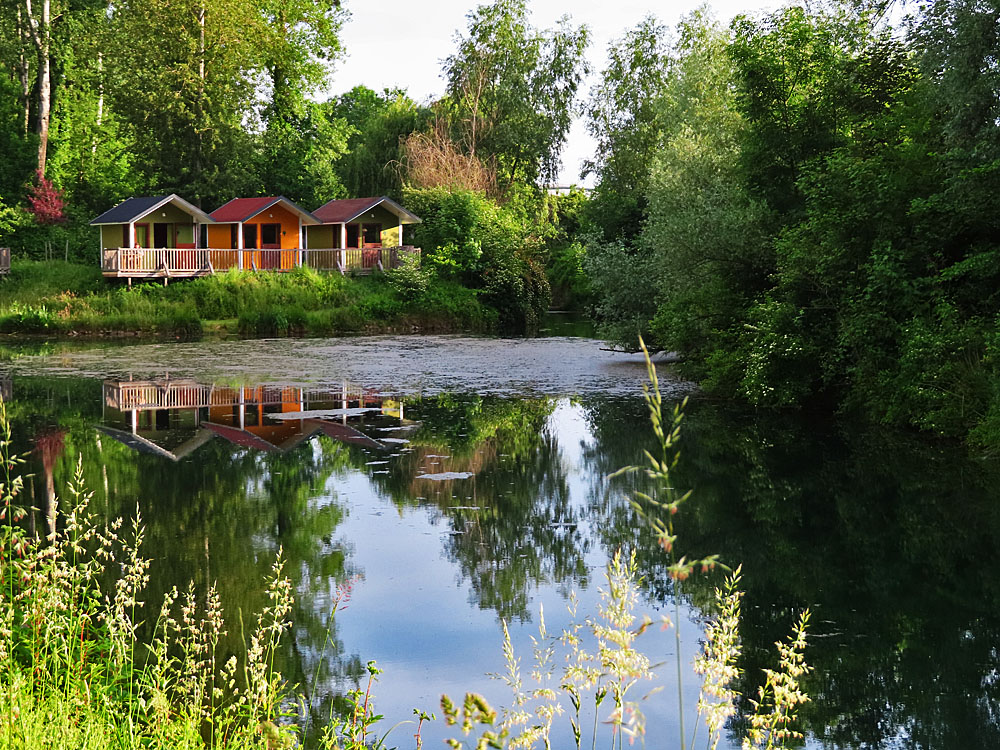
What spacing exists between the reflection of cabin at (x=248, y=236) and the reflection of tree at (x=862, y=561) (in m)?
32.7

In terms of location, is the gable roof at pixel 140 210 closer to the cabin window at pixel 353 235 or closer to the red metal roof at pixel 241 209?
the red metal roof at pixel 241 209

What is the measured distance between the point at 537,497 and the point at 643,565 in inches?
110

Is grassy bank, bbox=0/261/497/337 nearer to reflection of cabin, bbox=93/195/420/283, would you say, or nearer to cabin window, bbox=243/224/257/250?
reflection of cabin, bbox=93/195/420/283

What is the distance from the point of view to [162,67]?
5225 cm

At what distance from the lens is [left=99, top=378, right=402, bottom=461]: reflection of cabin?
15.5 metres

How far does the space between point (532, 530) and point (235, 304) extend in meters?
32.0

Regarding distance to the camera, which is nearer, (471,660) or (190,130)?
(471,660)

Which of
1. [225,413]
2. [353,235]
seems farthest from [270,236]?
[225,413]

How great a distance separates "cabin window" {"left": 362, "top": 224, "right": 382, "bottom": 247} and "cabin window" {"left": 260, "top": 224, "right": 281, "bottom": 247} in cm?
407

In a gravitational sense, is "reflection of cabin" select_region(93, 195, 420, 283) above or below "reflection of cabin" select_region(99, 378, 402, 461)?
above

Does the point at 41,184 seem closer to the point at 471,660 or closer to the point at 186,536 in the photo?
the point at 186,536

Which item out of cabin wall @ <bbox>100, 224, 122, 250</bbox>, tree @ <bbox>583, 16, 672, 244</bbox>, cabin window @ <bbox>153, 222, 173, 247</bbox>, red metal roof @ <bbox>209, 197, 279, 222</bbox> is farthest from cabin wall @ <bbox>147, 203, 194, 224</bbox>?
tree @ <bbox>583, 16, 672, 244</bbox>

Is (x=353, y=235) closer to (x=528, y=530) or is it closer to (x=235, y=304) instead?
(x=235, y=304)

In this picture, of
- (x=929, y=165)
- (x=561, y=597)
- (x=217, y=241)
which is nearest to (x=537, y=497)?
(x=561, y=597)
